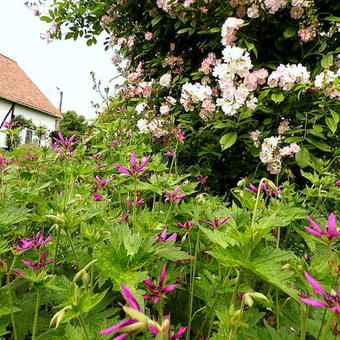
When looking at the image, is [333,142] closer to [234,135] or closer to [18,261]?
[234,135]

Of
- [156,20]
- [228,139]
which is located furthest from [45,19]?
[228,139]

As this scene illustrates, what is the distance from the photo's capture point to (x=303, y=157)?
218 cm

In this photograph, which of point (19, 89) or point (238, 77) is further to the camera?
point (19, 89)

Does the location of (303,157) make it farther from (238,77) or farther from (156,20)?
(156,20)

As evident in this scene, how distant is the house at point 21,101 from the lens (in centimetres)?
1977

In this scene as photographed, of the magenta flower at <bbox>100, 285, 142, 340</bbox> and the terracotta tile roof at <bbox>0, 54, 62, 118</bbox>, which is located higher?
the terracotta tile roof at <bbox>0, 54, 62, 118</bbox>

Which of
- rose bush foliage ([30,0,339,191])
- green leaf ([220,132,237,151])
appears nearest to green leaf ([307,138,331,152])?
rose bush foliage ([30,0,339,191])

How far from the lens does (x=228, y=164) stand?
2.89m

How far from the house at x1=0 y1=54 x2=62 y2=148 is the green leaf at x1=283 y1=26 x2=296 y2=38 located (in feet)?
63.2

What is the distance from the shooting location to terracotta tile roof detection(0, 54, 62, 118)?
20425 millimetres

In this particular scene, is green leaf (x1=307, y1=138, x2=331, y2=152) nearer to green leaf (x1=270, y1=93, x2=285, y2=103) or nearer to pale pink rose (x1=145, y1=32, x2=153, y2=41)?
green leaf (x1=270, y1=93, x2=285, y2=103)

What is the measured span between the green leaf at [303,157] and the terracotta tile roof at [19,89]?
20557 millimetres

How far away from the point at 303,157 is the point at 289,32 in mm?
979

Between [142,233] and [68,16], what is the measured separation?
3.29m
